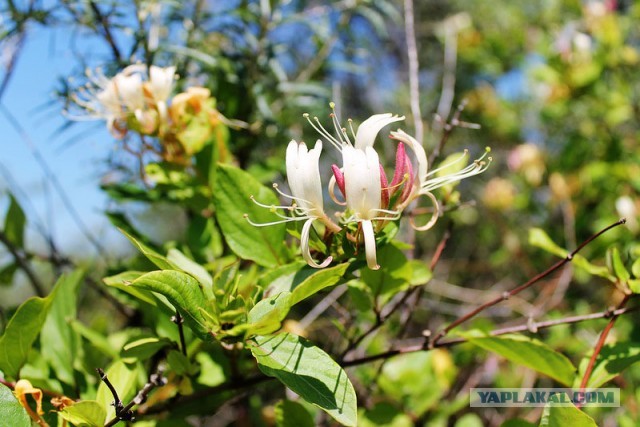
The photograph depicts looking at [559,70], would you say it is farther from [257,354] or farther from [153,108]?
[257,354]

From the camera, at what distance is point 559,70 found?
6.78 ft

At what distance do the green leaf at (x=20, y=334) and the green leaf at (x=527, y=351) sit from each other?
53cm

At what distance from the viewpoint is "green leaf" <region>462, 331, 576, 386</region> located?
0.67 metres

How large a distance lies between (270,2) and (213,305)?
2.74 ft

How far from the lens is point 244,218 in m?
0.71

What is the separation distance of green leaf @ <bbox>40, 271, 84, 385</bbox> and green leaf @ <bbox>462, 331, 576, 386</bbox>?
57cm

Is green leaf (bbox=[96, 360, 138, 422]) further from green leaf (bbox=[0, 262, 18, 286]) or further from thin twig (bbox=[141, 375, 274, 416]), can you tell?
green leaf (bbox=[0, 262, 18, 286])

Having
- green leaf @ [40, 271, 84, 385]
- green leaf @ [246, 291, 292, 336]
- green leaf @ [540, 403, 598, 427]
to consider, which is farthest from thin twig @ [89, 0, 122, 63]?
green leaf @ [540, 403, 598, 427]

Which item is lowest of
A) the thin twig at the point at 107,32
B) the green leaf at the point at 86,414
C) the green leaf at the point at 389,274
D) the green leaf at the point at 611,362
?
the green leaf at the point at 611,362

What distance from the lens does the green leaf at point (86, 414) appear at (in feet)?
1.84

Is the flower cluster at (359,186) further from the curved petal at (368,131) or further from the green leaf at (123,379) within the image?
the green leaf at (123,379)

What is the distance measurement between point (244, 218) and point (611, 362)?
52 centimetres

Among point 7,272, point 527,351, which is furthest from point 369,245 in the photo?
point 7,272

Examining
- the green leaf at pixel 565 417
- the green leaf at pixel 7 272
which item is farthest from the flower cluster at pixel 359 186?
the green leaf at pixel 7 272
